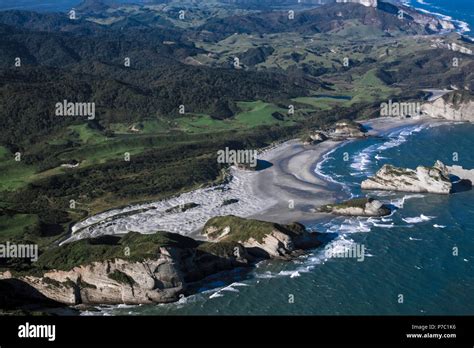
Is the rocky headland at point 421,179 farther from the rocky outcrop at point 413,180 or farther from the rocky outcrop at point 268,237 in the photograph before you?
the rocky outcrop at point 268,237

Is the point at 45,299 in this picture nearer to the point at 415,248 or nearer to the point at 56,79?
the point at 415,248

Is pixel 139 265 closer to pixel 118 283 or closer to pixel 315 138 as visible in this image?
pixel 118 283

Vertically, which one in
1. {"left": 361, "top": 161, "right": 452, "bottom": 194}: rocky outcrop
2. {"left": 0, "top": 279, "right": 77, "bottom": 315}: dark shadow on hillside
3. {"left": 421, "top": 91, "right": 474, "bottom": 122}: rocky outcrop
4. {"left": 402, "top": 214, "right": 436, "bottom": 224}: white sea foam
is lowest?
{"left": 0, "top": 279, "right": 77, "bottom": 315}: dark shadow on hillside

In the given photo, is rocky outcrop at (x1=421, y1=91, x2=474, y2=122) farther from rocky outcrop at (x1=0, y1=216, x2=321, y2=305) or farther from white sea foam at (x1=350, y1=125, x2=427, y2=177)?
rocky outcrop at (x1=0, y1=216, x2=321, y2=305)

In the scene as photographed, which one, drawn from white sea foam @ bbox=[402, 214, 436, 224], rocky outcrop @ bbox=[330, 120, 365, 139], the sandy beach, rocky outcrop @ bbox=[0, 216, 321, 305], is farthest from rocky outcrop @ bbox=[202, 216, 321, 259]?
rocky outcrop @ bbox=[330, 120, 365, 139]

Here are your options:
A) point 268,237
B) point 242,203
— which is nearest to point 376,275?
point 268,237
